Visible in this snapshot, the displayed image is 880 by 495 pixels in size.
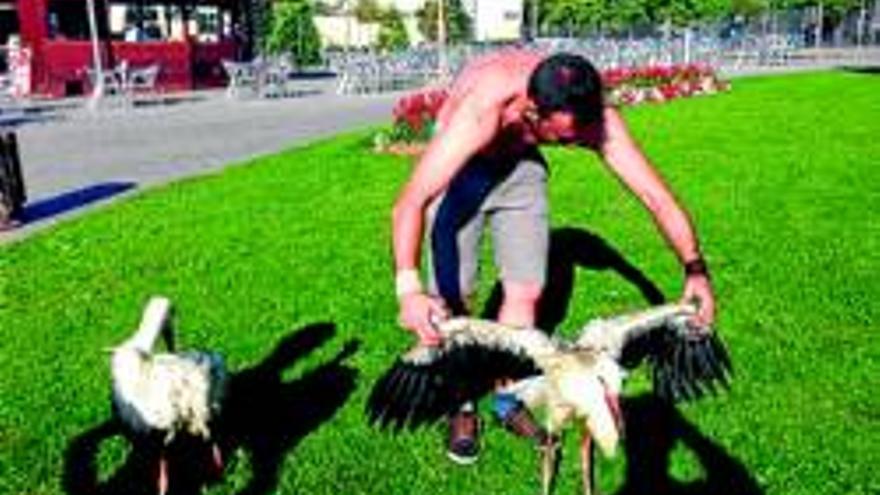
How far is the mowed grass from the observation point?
5758 mm

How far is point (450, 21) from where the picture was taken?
2470 inches

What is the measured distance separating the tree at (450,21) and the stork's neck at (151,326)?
56.2 metres

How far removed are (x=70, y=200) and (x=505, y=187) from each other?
966 centimetres

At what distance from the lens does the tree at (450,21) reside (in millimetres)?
62500

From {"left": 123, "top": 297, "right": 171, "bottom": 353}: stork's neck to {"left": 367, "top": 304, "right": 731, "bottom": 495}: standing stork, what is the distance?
1122mm

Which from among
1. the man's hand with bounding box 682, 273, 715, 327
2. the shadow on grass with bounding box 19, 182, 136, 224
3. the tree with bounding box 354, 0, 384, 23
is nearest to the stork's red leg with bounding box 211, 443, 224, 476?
the man's hand with bounding box 682, 273, 715, 327

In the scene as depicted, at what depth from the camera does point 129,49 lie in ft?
108

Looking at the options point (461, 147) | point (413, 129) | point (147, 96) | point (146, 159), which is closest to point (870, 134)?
point (413, 129)

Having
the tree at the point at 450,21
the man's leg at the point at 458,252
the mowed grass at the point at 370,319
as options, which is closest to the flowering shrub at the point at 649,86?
the mowed grass at the point at 370,319

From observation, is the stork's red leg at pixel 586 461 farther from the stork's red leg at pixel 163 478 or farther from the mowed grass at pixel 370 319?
the stork's red leg at pixel 163 478

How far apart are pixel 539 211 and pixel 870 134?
13.8m

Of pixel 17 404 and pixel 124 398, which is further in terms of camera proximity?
pixel 17 404

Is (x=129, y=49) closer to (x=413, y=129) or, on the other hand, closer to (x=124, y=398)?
(x=413, y=129)

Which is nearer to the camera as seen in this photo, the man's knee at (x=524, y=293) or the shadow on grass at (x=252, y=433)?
the shadow on grass at (x=252, y=433)
